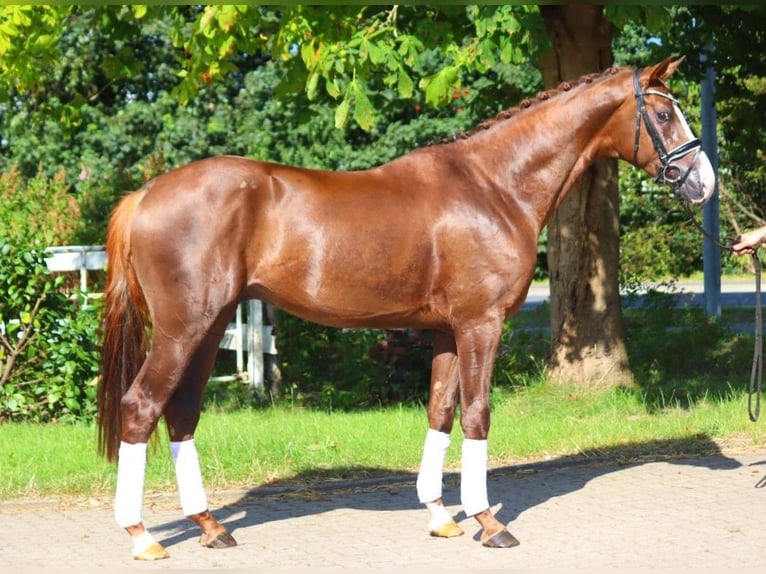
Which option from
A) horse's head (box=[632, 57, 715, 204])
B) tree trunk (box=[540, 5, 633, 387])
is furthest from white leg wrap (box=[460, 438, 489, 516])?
tree trunk (box=[540, 5, 633, 387])

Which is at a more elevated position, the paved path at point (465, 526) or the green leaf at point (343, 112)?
the green leaf at point (343, 112)

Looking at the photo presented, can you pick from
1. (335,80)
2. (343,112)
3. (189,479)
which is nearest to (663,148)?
(189,479)

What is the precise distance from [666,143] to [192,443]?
3.14m

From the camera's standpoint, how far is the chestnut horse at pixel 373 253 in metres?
5.98

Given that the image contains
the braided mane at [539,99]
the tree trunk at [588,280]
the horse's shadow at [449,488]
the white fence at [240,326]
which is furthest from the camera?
the tree trunk at [588,280]

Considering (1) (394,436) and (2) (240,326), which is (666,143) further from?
(2) (240,326)

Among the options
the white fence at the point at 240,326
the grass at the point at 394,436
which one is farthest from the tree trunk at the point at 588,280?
the white fence at the point at 240,326

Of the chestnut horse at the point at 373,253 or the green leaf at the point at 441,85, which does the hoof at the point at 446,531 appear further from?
the green leaf at the point at 441,85

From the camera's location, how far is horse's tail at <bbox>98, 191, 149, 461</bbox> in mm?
6277

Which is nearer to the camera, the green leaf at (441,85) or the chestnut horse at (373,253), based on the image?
the chestnut horse at (373,253)

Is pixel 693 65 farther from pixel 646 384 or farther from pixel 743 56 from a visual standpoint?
pixel 646 384

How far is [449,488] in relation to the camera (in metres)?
7.65

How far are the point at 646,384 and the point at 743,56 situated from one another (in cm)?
358

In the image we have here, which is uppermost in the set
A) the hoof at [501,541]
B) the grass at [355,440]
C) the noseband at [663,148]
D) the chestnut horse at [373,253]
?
the noseband at [663,148]
